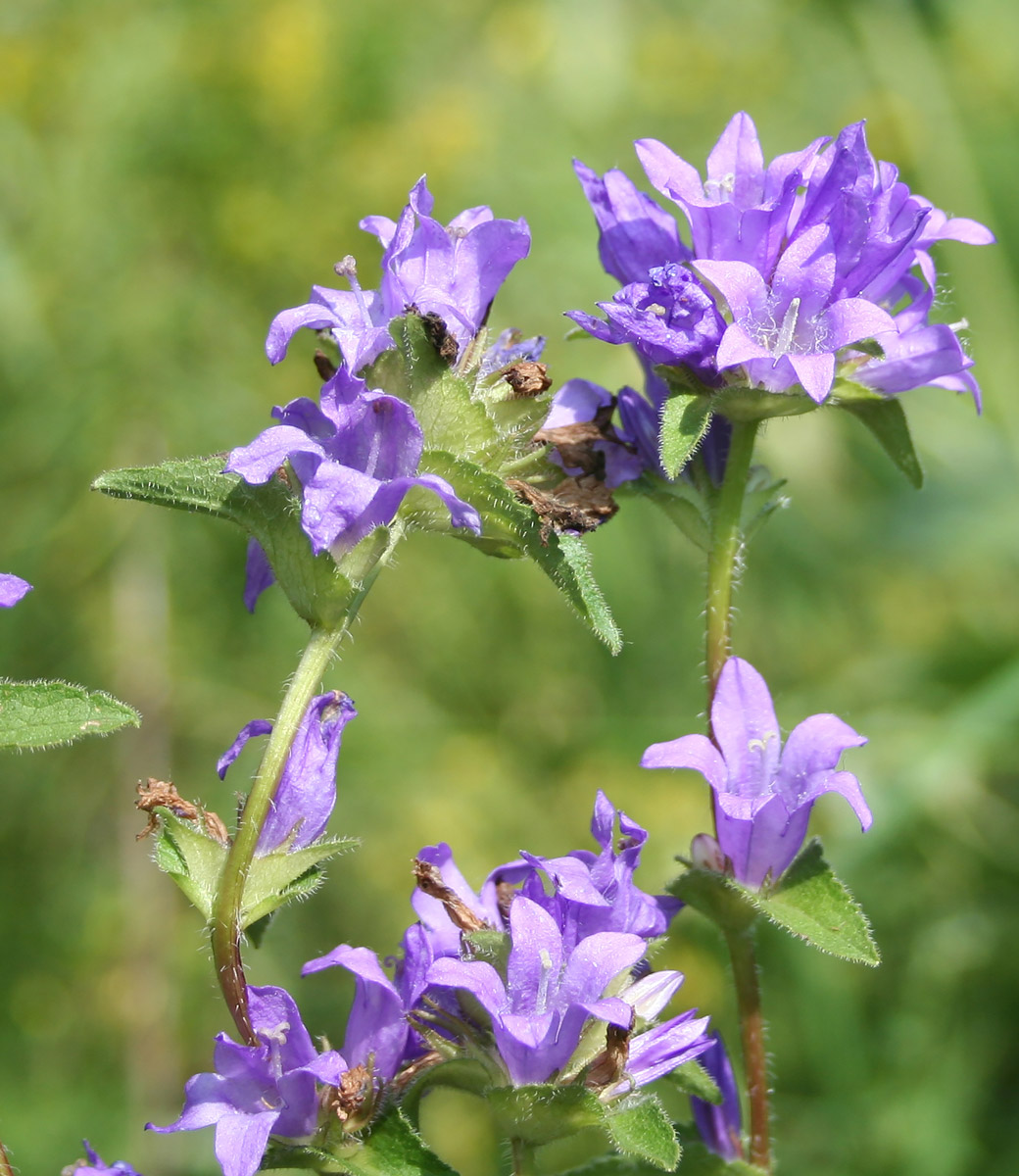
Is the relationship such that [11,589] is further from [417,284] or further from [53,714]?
[417,284]

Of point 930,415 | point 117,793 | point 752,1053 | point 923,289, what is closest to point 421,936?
point 752,1053

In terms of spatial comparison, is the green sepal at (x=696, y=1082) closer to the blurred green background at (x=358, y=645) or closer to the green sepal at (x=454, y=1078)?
the green sepal at (x=454, y=1078)

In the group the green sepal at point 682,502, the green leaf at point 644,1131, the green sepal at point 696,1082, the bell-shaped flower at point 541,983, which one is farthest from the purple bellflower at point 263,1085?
the green sepal at point 682,502

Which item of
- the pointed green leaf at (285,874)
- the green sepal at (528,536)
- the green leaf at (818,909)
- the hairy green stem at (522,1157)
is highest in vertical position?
the green sepal at (528,536)

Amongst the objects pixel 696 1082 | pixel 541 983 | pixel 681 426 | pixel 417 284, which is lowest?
pixel 696 1082

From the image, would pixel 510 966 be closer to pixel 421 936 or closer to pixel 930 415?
pixel 421 936

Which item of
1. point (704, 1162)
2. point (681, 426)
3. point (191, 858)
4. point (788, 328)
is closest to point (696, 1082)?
point (704, 1162)
